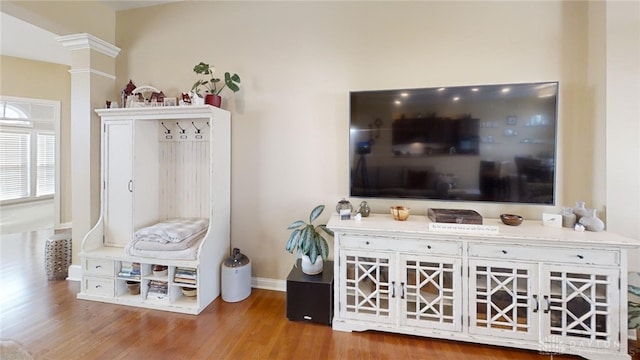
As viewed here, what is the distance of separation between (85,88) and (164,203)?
4.55ft

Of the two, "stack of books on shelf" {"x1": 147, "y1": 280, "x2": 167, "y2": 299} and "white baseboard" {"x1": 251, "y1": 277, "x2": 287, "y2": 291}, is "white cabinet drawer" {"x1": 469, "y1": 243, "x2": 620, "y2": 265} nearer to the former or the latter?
"white baseboard" {"x1": 251, "y1": 277, "x2": 287, "y2": 291}

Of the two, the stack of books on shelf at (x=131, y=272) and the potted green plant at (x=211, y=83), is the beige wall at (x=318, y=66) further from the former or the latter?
the stack of books on shelf at (x=131, y=272)

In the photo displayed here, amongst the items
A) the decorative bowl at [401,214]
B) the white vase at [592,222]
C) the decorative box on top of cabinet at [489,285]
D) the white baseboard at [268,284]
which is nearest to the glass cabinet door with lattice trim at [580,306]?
the decorative box on top of cabinet at [489,285]

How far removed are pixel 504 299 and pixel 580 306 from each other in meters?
0.45

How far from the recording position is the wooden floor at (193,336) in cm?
177

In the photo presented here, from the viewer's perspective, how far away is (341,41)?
97.0 inches

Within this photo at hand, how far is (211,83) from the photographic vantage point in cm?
270

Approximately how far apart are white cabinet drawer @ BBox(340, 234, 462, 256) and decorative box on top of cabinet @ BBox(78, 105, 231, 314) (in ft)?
4.05

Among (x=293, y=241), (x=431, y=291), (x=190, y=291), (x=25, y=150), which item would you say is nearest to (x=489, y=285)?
(x=431, y=291)

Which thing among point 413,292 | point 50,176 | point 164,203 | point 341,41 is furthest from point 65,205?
point 413,292

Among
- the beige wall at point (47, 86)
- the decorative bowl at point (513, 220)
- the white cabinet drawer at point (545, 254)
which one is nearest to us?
the white cabinet drawer at point (545, 254)

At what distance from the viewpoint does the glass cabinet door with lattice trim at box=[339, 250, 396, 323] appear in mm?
1954

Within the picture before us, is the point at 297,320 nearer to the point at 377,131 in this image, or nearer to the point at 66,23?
the point at 377,131

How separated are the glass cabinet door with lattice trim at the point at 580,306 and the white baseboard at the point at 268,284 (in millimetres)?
2042
